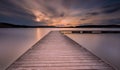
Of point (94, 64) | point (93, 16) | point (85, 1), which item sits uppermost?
point (85, 1)

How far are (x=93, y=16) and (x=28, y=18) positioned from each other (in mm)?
10963

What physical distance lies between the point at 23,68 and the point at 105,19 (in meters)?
24.9

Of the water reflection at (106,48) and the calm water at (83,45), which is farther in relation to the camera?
the water reflection at (106,48)

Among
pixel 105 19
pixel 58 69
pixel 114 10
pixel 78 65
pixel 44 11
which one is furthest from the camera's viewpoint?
pixel 105 19

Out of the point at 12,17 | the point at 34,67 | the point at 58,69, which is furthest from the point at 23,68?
the point at 12,17

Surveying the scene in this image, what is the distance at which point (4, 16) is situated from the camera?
94.9ft

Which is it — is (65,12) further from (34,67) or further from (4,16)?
(34,67)

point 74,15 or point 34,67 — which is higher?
point 74,15

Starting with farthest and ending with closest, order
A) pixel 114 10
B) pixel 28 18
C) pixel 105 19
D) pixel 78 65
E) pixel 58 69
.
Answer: pixel 28 18 → pixel 105 19 → pixel 114 10 → pixel 78 65 → pixel 58 69

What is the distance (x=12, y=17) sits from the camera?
29.1 m

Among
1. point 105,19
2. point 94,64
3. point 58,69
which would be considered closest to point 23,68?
point 58,69

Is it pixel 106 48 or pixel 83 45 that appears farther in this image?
pixel 83 45

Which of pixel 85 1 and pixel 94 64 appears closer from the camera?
pixel 94 64

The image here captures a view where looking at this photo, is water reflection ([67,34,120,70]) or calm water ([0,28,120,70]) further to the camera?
water reflection ([67,34,120,70])
